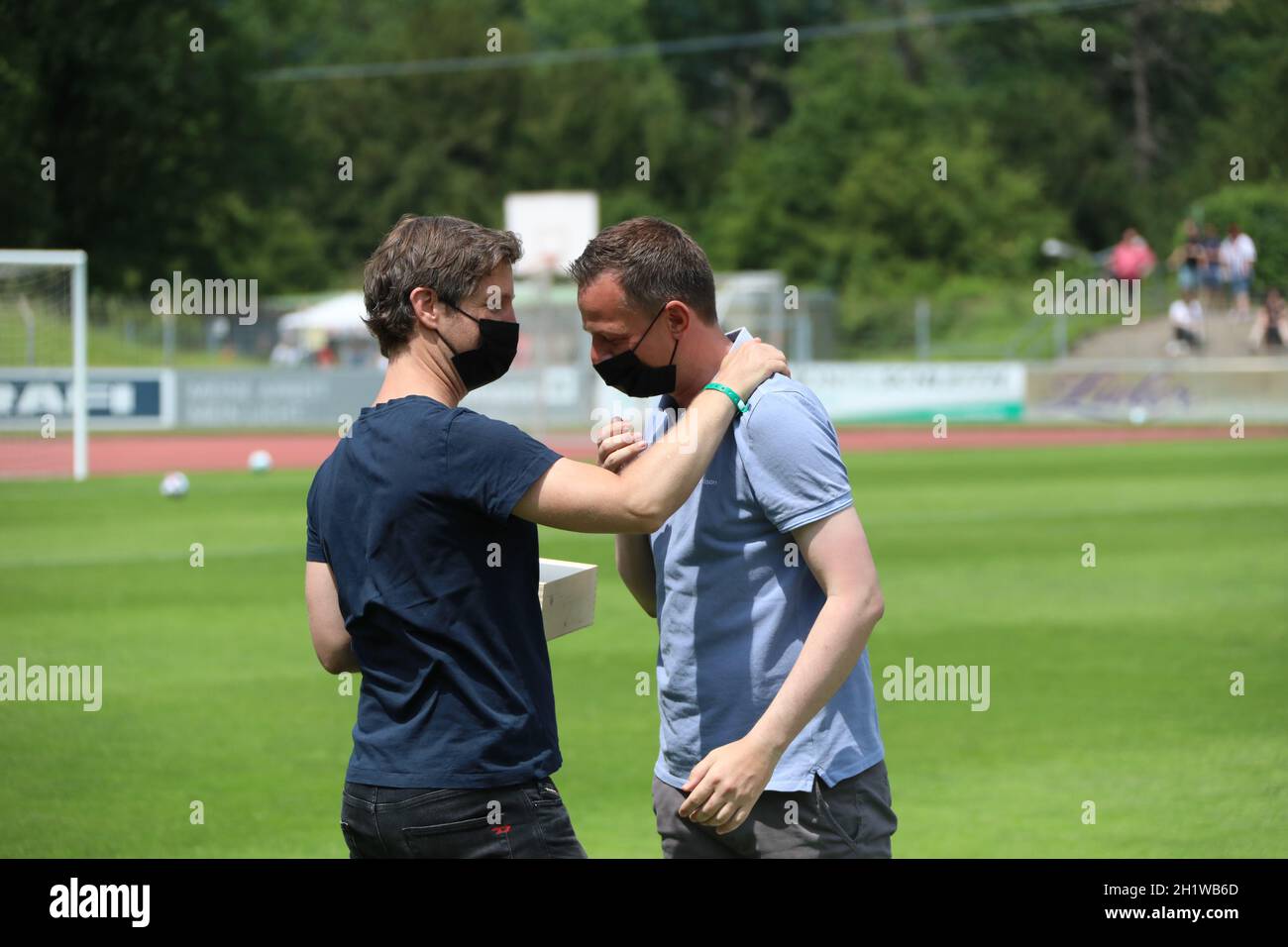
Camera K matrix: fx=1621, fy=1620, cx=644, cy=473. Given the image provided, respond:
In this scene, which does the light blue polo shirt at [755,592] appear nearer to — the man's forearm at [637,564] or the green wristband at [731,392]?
the green wristband at [731,392]

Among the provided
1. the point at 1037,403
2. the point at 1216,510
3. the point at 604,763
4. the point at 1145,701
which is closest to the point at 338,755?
the point at 604,763

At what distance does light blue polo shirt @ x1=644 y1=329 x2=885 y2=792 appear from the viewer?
3.47 meters

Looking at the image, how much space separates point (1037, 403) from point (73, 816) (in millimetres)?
31596

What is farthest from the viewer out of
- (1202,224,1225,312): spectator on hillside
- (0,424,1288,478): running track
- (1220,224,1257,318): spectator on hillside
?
(1202,224,1225,312): spectator on hillside

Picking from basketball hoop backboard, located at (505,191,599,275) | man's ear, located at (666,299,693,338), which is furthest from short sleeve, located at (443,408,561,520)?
basketball hoop backboard, located at (505,191,599,275)

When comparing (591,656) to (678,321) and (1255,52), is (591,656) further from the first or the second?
(1255,52)

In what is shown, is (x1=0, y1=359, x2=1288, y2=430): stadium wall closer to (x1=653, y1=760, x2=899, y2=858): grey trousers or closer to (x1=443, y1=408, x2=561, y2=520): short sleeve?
(x1=653, y1=760, x2=899, y2=858): grey trousers

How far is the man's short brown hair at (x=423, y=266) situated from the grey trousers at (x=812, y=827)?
1.26 meters

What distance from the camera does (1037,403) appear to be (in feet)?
119

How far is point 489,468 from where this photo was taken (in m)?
3.30

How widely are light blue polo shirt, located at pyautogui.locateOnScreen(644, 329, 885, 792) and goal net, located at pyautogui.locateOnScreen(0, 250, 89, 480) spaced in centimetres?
2234

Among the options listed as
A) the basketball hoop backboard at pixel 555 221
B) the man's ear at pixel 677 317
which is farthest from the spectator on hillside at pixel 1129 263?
the man's ear at pixel 677 317

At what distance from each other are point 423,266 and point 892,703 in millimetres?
6369

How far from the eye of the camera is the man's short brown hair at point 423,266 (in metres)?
3.47
